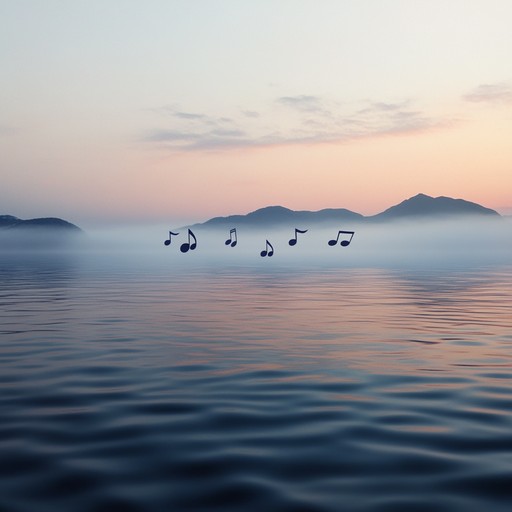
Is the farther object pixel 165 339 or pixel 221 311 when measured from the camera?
pixel 221 311

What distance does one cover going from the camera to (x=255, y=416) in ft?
35.1

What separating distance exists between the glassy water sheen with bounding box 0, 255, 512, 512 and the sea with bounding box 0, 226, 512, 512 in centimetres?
3

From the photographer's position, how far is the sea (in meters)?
7.30

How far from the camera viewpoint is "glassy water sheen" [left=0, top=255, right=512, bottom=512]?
7.31 m

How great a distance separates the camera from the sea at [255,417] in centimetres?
730

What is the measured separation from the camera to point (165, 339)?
19750 millimetres

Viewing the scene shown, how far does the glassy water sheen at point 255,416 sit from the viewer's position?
24.0ft

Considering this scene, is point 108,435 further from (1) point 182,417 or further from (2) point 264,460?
(2) point 264,460

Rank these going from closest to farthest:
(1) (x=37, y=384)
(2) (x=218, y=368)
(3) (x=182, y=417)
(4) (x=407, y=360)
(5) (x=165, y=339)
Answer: (3) (x=182, y=417) < (1) (x=37, y=384) < (2) (x=218, y=368) < (4) (x=407, y=360) < (5) (x=165, y=339)

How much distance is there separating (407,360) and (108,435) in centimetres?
857

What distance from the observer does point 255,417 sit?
34.9ft

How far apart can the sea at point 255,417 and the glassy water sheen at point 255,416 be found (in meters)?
0.03

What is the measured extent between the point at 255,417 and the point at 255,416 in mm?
70

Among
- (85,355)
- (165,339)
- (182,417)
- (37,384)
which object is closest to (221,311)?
(165,339)
